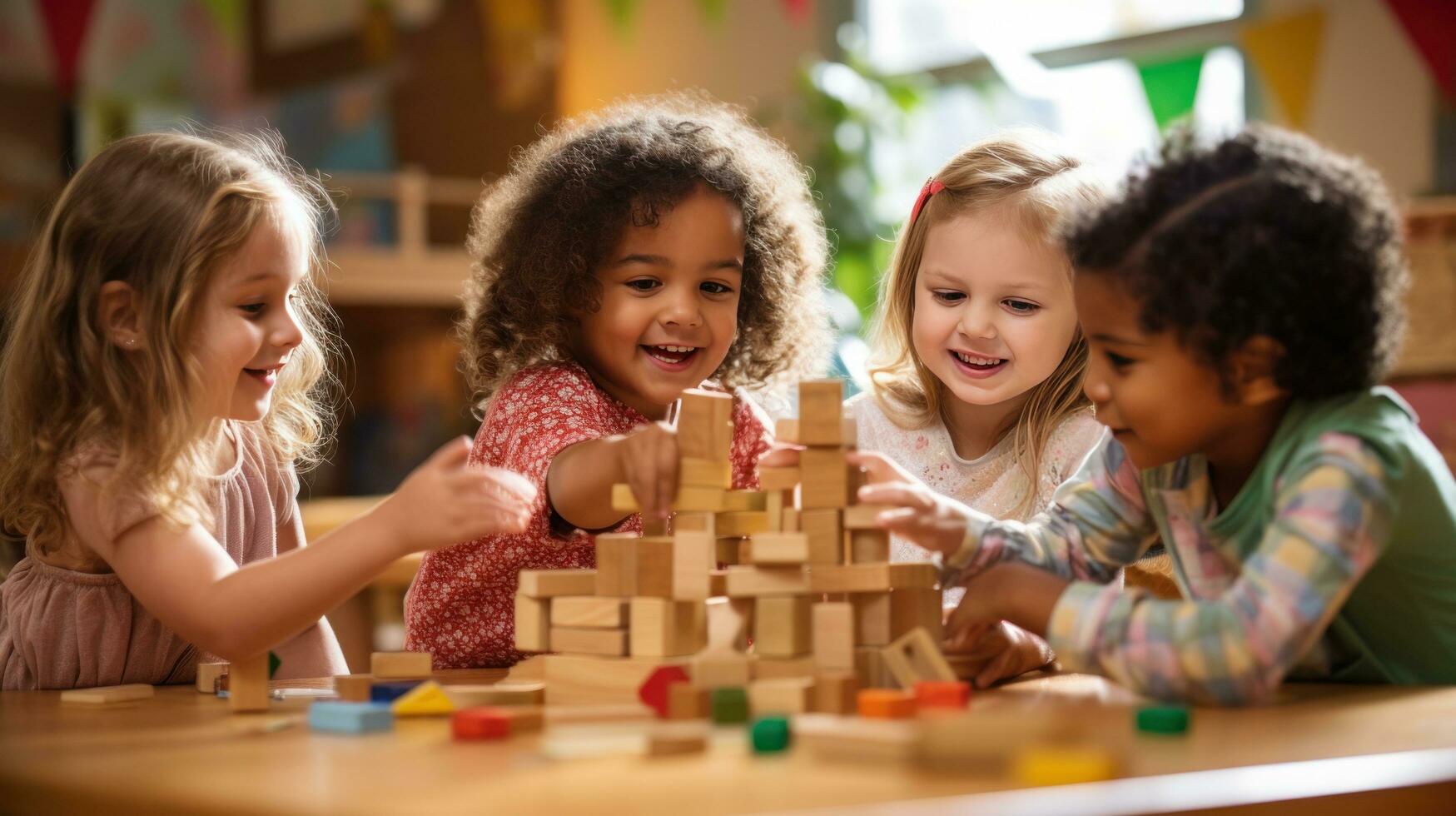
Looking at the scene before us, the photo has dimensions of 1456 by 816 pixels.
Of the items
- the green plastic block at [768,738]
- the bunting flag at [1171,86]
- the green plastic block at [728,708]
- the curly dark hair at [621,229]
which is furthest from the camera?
the bunting flag at [1171,86]

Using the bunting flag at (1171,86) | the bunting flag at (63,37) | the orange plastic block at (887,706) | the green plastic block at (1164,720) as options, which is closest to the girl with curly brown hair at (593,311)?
the orange plastic block at (887,706)

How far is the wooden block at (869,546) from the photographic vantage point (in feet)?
3.35

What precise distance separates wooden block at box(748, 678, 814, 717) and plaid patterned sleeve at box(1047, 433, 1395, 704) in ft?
0.60

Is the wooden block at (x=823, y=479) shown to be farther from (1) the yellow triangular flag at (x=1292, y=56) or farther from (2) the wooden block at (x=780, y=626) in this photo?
(1) the yellow triangular flag at (x=1292, y=56)

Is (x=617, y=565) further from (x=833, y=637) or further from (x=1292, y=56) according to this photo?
(x=1292, y=56)

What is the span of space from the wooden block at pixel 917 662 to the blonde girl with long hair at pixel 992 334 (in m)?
0.49

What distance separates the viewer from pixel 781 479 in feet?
3.44

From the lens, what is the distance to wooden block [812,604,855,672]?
0.98 metres

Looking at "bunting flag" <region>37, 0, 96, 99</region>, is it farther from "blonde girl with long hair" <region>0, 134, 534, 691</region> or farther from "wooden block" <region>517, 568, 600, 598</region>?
"wooden block" <region>517, 568, 600, 598</region>

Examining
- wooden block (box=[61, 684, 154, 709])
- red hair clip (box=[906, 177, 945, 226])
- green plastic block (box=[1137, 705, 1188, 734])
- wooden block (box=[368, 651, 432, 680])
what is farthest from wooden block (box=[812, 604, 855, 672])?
red hair clip (box=[906, 177, 945, 226])

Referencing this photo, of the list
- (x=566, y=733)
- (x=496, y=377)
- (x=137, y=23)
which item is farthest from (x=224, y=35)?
(x=566, y=733)

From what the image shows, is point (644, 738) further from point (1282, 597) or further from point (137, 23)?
point (137, 23)

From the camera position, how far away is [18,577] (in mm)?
1286

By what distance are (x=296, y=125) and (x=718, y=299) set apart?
3.93 meters
